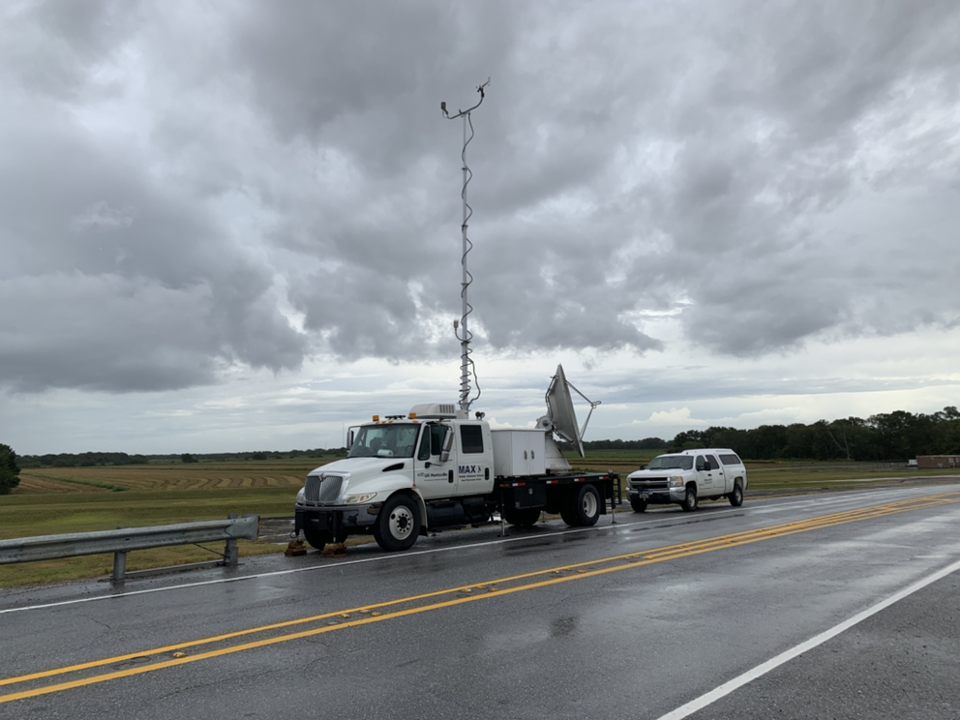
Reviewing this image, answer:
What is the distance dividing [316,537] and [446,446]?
3.12 m

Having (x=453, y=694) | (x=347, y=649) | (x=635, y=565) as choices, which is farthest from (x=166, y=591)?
(x=635, y=565)

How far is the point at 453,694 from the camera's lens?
198 inches

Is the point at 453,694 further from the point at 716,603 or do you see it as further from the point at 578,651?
the point at 716,603

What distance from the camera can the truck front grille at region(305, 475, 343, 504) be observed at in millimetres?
12906

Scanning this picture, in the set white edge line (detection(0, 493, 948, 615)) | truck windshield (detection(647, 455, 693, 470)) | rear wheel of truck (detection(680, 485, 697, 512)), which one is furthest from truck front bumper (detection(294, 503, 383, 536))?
truck windshield (detection(647, 455, 693, 470))

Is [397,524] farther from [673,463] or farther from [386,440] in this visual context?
[673,463]

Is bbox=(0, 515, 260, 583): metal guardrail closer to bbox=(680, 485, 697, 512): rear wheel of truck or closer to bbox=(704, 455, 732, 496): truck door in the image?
bbox=(680, 485, 697, 512): rear wheel of truck

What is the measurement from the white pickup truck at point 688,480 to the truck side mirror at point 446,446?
1130 cm

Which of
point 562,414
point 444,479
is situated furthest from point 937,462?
point 444,479

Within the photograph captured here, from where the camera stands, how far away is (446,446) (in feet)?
48.0

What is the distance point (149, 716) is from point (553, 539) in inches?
440

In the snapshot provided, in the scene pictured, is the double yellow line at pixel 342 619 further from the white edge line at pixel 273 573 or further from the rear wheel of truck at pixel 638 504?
the rear wheel of truck at pixel 638 504

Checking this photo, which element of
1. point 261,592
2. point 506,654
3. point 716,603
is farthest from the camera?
point 261,592

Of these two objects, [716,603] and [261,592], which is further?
[261,592]
